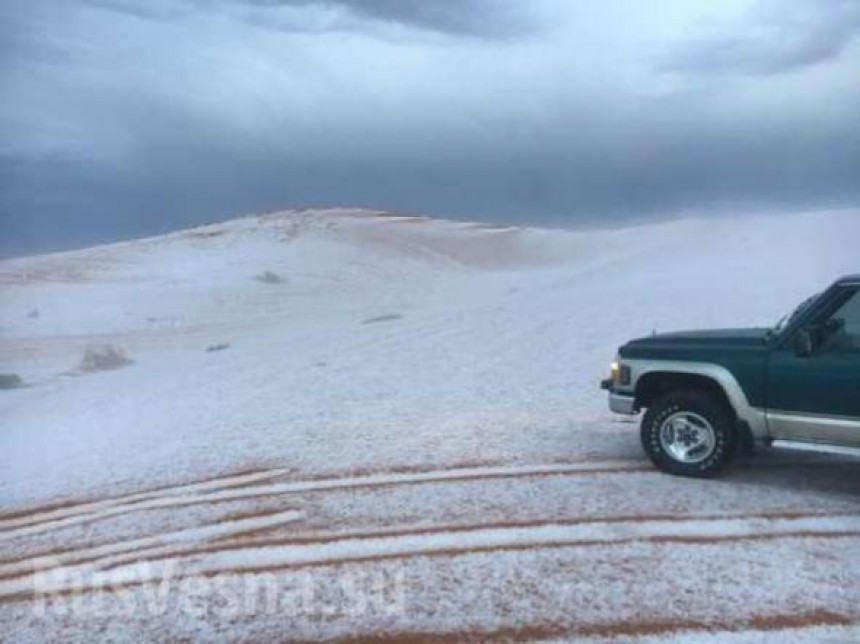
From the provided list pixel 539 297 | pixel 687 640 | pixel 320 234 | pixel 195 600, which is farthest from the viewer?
pixel 320 234

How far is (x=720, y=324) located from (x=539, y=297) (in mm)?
8685

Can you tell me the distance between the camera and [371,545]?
279 inches

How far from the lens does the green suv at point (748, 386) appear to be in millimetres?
7551

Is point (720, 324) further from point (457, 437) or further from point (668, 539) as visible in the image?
point (668, 539)

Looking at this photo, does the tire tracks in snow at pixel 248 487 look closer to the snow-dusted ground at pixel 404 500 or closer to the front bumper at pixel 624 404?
the snow-dusted ground at pixel 404 500

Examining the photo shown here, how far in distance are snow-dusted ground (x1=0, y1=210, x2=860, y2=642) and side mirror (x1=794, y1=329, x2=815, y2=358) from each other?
1.40m

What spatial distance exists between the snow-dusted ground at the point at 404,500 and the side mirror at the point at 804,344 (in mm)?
1398

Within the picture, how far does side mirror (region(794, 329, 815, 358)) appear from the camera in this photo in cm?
755

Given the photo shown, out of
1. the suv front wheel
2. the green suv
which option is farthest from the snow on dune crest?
the green suv

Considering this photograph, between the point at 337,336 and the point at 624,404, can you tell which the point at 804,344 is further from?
the point at 337,336

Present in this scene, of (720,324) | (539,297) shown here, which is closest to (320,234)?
(539,297)

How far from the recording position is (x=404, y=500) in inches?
324

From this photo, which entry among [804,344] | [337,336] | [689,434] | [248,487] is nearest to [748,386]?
[804,344]

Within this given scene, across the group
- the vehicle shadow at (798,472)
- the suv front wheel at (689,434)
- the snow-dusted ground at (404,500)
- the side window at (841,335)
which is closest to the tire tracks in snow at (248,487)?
the snow-dusted ground at (404,500)
